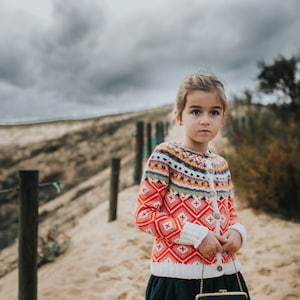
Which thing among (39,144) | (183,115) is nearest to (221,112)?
(183,115)

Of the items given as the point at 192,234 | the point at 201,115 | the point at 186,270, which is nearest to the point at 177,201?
the point at 192,234

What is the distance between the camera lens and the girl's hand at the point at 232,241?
4.71 ft

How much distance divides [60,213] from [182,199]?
9.11 metres

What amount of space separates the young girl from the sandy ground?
189 centimetres

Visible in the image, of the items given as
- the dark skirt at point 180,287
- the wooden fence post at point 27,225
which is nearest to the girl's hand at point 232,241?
the dark skirt at point 180,287

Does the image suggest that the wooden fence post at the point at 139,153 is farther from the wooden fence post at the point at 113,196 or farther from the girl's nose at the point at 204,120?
the girl's nose at the point at 204,120

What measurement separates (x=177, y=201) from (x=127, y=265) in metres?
2.68

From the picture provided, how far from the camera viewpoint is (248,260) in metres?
4.05

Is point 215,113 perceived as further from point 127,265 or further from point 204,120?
point 127,265

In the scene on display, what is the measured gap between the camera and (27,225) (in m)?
2.66

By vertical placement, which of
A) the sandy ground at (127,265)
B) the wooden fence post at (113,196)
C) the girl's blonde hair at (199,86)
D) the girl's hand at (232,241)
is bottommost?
the sandy ground at (127,265)

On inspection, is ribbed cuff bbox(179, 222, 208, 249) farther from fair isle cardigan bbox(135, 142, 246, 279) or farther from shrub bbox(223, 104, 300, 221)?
shrub bbox(223, 104, 300, 221)

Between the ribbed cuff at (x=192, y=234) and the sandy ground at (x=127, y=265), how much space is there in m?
2.04

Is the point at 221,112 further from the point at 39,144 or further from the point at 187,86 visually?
the point at 39,144
